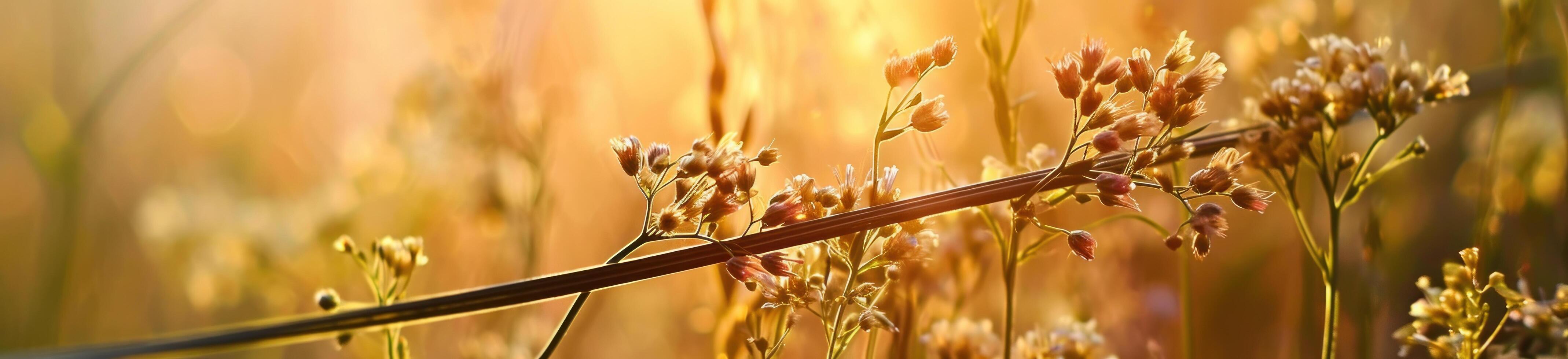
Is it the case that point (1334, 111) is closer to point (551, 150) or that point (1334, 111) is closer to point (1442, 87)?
point (1442, 87)

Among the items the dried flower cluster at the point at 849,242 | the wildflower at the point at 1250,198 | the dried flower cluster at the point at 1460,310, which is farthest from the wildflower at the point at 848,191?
the dried flower cluster at the point at 1460,310

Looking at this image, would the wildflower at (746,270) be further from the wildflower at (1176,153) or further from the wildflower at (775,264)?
the wildflower at (1176,153)

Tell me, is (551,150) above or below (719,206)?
above

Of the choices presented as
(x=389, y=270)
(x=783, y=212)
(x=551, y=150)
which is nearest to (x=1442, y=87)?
(x=783, y=212)

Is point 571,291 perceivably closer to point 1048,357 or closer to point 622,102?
point 1048,357

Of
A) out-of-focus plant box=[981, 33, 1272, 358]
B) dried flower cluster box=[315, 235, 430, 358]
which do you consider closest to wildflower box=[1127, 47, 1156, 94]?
out-of-focus plant box=[981, 33, 1272, 358]
